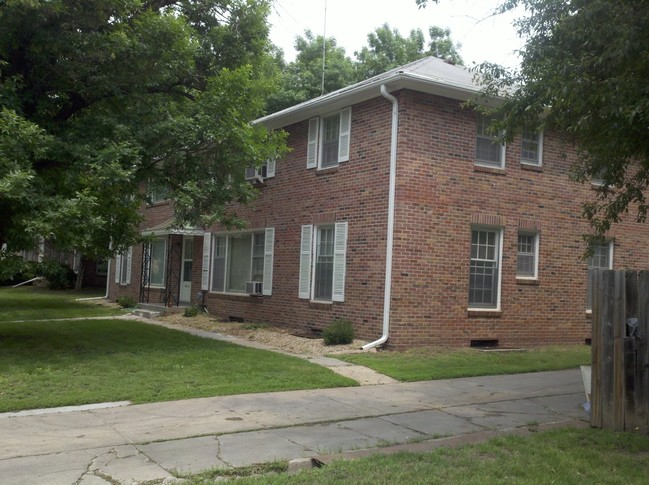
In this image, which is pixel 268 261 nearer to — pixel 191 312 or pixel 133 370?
pixel 191 312

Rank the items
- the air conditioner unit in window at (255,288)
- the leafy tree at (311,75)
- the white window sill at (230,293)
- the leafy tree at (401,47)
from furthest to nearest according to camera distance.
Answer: the leafy tree at (401,47), the leafy tree at (311,75), the white window sill at (230,293), the air conditioner unit in window at (255,288)

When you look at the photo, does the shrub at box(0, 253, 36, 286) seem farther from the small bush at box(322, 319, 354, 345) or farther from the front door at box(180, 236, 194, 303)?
the front door at box(180, 236, 194, 303)

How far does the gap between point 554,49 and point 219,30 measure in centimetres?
750

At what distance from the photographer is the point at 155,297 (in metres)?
23.1

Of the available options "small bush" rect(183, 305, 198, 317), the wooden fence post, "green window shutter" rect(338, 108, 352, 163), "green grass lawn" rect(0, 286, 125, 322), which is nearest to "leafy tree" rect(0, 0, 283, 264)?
"green window shutter" rect(338, 108, 352, 163)

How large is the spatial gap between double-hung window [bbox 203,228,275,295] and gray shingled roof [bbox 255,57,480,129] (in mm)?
3213

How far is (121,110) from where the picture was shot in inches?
511

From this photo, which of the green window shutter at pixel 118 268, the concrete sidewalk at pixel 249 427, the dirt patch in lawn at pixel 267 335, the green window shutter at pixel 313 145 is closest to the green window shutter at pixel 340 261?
the dirt patch in lawn at pixel 267 335

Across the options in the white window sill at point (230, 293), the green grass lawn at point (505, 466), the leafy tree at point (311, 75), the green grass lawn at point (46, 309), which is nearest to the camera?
the green grass lawn at point (505, 466)

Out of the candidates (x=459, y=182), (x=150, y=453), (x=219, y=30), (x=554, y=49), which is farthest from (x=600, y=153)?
(x=219, y=30)

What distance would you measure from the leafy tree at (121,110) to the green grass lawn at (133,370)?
2.03 metres

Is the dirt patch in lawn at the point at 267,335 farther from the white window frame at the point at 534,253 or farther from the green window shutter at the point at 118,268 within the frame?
the green window shutter at the point at 118,268

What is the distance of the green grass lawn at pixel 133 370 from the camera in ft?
29.0

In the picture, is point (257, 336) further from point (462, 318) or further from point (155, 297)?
point (155, 297)
